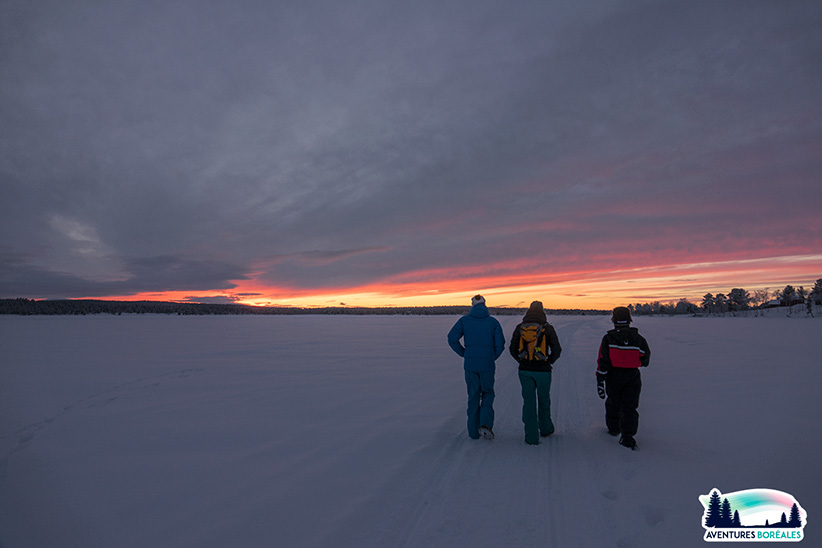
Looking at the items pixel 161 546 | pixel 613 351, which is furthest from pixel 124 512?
pixel 613 351

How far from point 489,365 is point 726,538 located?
3208 millimetres

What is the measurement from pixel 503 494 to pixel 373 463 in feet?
6.08

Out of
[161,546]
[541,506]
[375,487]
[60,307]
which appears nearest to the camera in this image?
[161,546]

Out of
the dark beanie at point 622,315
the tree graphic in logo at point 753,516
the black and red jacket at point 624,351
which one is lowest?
the tree graphic in logo at point 753,516

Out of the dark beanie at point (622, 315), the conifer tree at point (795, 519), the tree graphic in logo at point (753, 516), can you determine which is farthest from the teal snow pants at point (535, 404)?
the conifer tree at point (795, 519)

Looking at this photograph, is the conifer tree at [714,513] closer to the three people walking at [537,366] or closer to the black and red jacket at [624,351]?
the three people walking at [537,366]

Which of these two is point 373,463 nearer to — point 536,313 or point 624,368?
point 536,313

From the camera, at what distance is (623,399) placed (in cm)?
598

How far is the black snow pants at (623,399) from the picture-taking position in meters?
5.82

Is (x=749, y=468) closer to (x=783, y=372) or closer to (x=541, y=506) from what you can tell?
(x=541, y=506)

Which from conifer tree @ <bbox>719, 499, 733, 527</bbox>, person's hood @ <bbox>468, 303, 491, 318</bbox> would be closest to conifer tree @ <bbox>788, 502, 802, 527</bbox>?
conifer tree @ <bbox>719, 499, 733, 527</bbox>

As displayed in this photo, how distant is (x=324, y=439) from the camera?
6348 millimetres

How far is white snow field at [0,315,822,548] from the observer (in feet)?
12.4

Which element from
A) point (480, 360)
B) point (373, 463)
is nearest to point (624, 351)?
point (480, 360)
